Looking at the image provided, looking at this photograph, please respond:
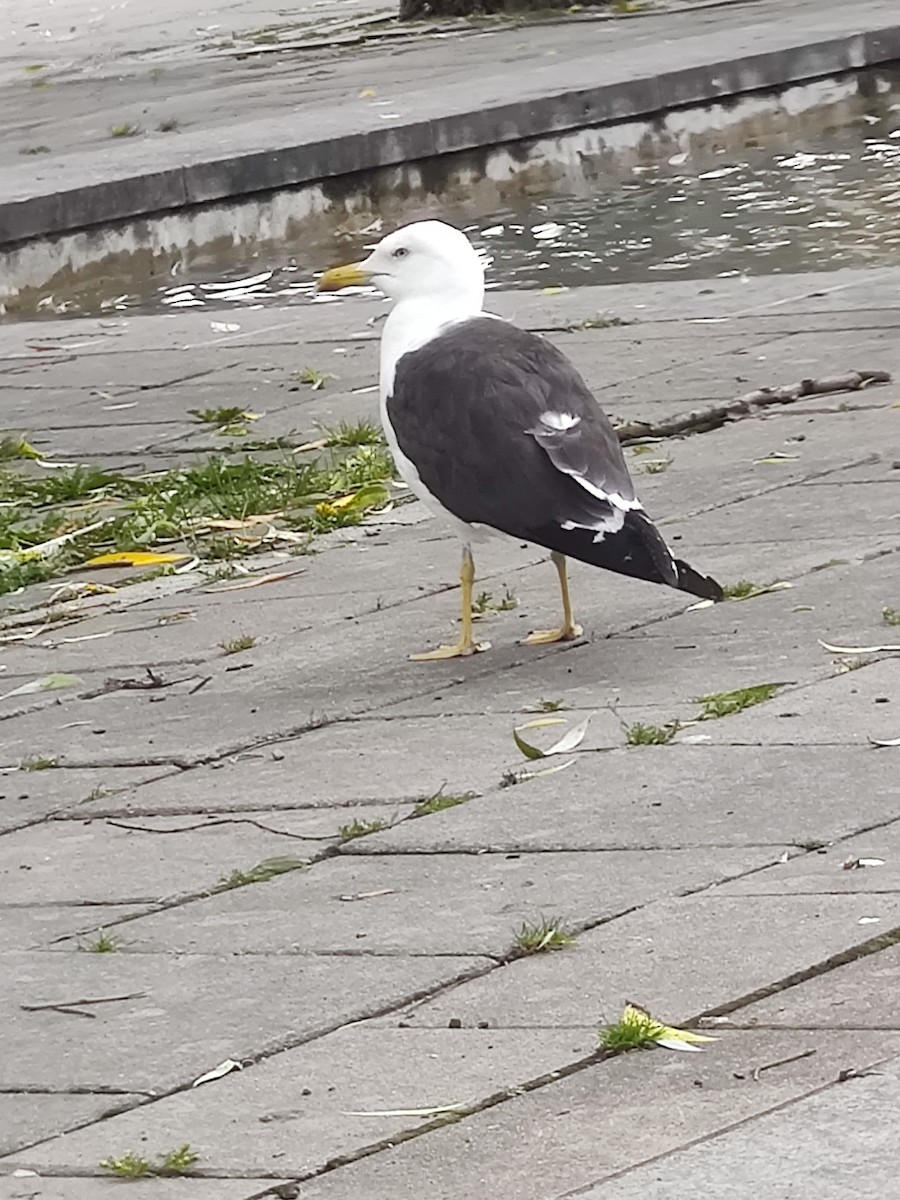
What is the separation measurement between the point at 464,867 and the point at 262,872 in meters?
0.35

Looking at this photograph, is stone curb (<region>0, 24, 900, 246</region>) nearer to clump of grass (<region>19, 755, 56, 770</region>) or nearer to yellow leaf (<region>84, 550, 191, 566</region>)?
yellow leaf (<region>84, 550, 191, 566</region>)

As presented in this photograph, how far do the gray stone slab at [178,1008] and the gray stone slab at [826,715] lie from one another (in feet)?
3.55

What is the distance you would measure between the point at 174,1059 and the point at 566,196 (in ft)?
34.8

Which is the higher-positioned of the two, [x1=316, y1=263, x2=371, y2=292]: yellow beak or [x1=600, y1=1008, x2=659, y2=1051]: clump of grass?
[x1=316, y1=263, x2=371, y2=292]: yellow beak

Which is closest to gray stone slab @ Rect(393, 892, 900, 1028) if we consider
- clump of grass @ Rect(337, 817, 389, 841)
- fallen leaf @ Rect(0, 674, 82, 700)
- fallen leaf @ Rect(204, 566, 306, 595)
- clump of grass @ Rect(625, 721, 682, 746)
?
clump of grass @ Rect(337, 817, 389, 841)

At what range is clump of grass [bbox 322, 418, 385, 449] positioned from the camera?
25.8 ft

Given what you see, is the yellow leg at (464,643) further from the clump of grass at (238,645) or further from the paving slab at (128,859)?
the paving slab at (128,859)

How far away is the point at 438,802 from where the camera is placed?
175 inches

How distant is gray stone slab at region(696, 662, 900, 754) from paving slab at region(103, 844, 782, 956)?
59cm

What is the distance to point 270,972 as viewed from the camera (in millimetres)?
3709

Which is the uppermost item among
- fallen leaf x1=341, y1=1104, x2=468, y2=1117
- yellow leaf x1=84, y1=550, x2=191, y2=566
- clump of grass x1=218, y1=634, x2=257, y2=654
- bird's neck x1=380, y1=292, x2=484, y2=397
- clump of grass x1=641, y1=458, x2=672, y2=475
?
bird's neck x1=380, y1=292, x2=484, y2=397

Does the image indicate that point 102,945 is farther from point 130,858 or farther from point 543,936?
point 543,936

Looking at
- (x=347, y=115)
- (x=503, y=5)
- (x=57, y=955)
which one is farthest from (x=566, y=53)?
(x=57, y=955)

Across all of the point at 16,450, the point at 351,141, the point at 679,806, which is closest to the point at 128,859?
the point at 679,806
